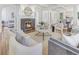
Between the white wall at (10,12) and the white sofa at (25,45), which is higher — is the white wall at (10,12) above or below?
above

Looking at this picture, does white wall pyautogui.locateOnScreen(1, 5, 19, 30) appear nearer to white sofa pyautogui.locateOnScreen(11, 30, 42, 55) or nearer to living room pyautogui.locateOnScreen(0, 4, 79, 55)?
living room pyautogui.locateOnScreen(0, 4, 79, 55)

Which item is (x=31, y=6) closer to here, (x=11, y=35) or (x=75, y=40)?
(x=11, y=35)

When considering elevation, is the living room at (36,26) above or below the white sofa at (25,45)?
above

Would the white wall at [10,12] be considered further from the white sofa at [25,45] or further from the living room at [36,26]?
the white sofa at [25,45]

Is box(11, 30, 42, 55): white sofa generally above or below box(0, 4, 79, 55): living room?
below

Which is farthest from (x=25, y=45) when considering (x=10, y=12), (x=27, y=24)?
(x=10, y=12)

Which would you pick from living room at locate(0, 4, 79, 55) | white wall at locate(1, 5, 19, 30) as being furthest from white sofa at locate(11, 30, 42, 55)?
white wall at locate(1, 5, 19, 30)

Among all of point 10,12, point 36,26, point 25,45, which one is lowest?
point 25,45

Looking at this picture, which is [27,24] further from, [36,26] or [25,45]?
[25,45]

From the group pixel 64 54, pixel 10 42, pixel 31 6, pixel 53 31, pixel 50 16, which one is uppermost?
pixel 31 6

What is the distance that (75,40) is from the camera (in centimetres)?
172

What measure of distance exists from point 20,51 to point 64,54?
50 centimetres

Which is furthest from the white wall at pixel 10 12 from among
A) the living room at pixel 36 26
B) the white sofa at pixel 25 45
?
the white sofa at pixel 25 45
